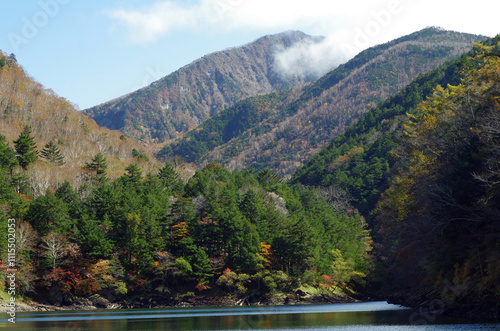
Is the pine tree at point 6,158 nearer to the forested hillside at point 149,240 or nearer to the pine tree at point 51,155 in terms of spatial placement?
the forested hillside at point 149,240

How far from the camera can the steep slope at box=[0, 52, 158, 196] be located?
114831mm

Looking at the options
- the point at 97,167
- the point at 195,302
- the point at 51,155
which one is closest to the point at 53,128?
the point at 51,155

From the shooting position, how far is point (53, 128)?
142 meters

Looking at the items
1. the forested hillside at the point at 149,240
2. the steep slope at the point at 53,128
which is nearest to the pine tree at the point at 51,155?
the forested hillside at the point at 149,240

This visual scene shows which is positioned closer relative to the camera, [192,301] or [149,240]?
[192,301]

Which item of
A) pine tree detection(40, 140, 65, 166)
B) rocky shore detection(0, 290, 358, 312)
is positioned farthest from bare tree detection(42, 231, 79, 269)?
pine tree detection(40, 140, 65, 166)

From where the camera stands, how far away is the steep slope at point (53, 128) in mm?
114831

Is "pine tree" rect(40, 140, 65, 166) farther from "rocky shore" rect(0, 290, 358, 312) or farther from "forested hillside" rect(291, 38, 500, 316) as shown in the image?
"forested hillside" rect(291, 38, 500, 316)

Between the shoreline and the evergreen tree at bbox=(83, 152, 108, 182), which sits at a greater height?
the evergreen tree at bbox=(83, 152, 108, 182)

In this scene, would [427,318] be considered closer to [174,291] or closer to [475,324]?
[475,324]

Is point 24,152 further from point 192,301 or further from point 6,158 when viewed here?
point 192,301

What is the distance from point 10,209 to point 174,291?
30210mm

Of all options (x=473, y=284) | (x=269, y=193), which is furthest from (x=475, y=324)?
(x=269, y=193)

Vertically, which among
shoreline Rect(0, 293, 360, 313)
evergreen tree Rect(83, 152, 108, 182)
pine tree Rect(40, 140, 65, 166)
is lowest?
shoreline Rect(0, 293, 360, 313)
